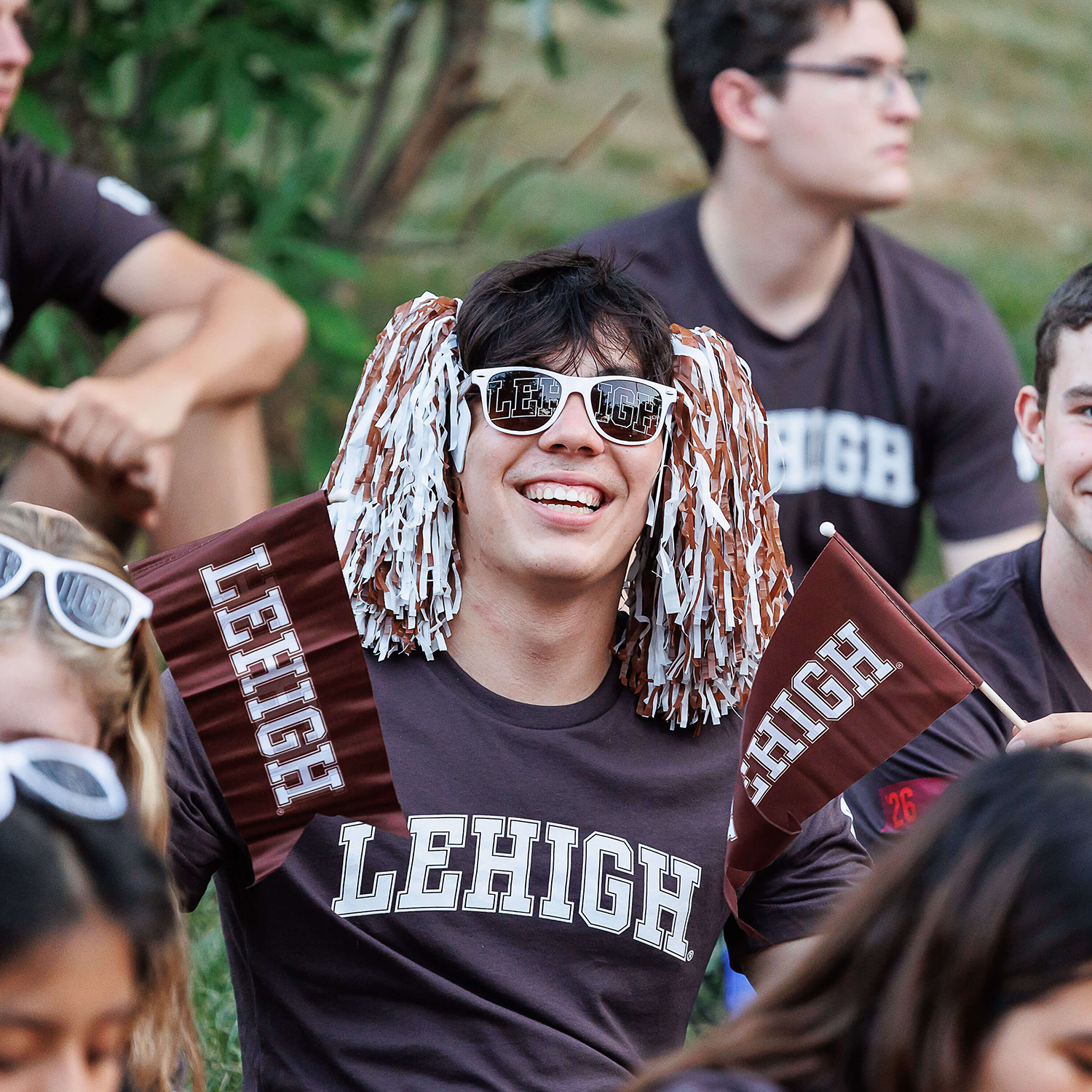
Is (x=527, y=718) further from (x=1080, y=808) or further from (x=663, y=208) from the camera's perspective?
(x=663, y=208)

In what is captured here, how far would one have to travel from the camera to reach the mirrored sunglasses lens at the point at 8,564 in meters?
2.08

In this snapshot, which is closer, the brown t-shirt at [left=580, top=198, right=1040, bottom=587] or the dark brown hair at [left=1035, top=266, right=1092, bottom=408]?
the dark brown hair at [left=1035, top=266, right=1092, bottom=408]

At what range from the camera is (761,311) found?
451 centimetres

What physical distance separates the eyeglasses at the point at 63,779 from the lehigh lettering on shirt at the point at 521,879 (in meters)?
0.70

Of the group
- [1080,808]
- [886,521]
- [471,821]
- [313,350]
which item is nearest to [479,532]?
[471,821]

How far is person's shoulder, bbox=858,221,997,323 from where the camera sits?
4543 mm

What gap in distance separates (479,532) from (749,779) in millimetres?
531

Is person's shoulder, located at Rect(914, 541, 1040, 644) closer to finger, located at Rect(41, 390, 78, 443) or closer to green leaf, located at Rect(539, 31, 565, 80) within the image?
finger, located at Rect(41, 390, 78, 443)

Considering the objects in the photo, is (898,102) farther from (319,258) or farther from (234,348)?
(234,348)

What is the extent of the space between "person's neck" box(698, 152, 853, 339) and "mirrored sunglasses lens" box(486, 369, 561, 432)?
2087mm

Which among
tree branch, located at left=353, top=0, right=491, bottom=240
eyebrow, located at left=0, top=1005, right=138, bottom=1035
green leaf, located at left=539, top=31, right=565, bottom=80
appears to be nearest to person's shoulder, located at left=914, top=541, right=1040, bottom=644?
eyebrow, located at left=0, top=1005, right=138, bottom=1035

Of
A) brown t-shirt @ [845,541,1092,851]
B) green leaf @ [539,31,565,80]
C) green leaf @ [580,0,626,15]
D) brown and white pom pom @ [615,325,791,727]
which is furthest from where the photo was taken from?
green leaf @ [539,31,565,80]

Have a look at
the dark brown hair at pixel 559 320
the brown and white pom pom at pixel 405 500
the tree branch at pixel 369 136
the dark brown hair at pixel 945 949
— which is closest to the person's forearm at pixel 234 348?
the brown and white pom pom at pixel 405 500

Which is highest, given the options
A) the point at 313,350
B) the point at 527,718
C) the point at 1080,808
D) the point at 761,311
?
the point at 1080,808
